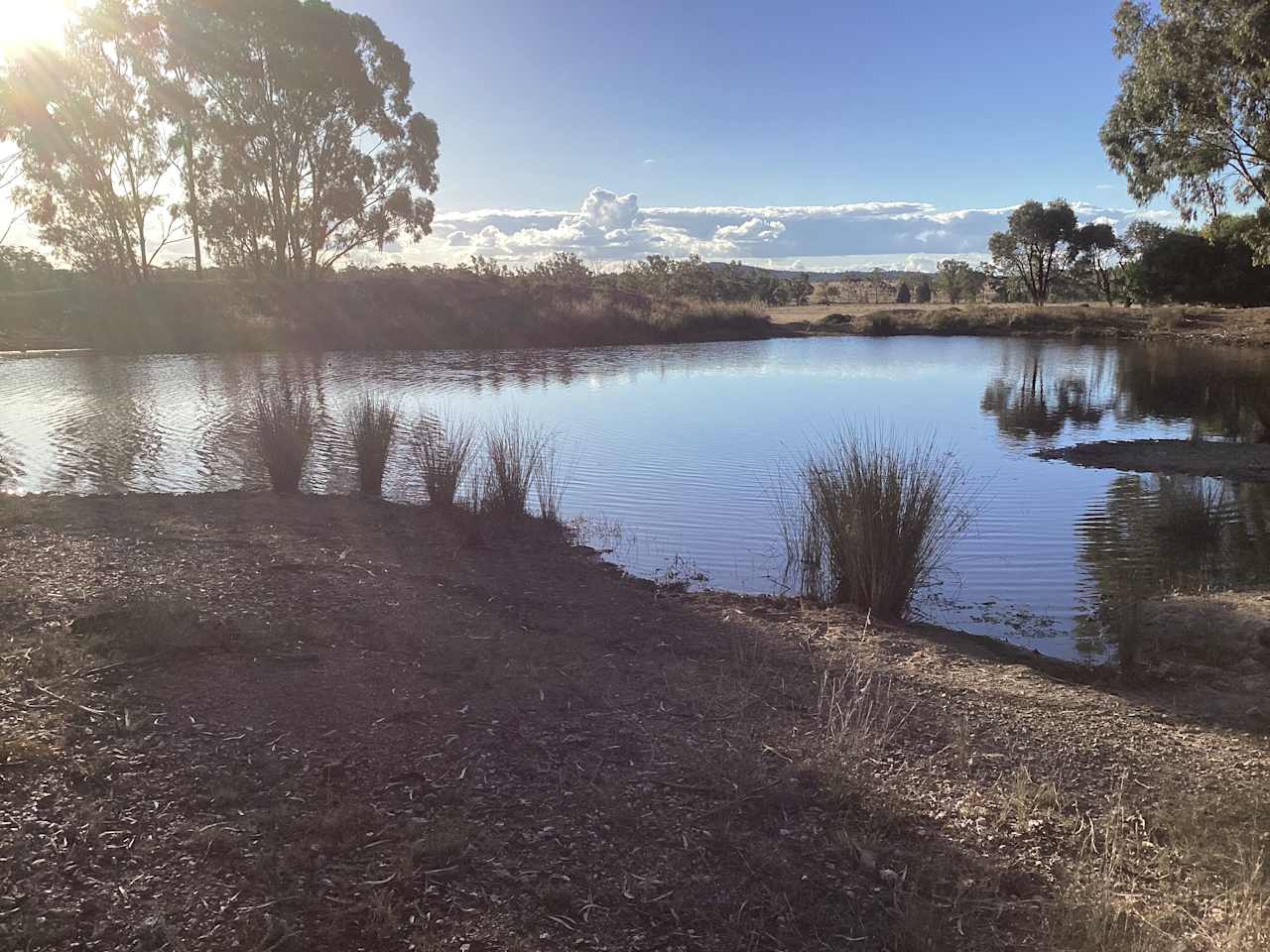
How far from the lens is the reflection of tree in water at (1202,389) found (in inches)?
663

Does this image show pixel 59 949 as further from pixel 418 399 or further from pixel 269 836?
pixel 418 399

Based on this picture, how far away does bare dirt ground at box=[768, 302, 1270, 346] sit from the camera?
139 ft

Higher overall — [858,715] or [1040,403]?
[1040,403]

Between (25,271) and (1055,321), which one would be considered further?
(1055,321)

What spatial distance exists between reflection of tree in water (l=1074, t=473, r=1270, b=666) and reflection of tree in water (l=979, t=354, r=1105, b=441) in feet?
15.7

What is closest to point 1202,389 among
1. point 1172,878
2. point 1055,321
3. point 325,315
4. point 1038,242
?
point 1172,878

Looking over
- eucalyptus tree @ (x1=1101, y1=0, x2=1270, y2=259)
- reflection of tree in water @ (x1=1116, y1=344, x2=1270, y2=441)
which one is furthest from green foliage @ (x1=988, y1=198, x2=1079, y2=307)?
eucalyptus tree @ (x1=1101, y1=0, x2=1270, y2=259)

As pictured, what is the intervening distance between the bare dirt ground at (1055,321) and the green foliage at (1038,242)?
894 cm

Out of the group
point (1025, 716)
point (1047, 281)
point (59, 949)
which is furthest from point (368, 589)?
point (1047, 281)

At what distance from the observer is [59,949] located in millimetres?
2016

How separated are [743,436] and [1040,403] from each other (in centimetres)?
990

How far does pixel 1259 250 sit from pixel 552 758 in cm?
2355

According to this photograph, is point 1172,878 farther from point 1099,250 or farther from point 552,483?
point 1099,250

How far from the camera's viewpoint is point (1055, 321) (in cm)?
4800
